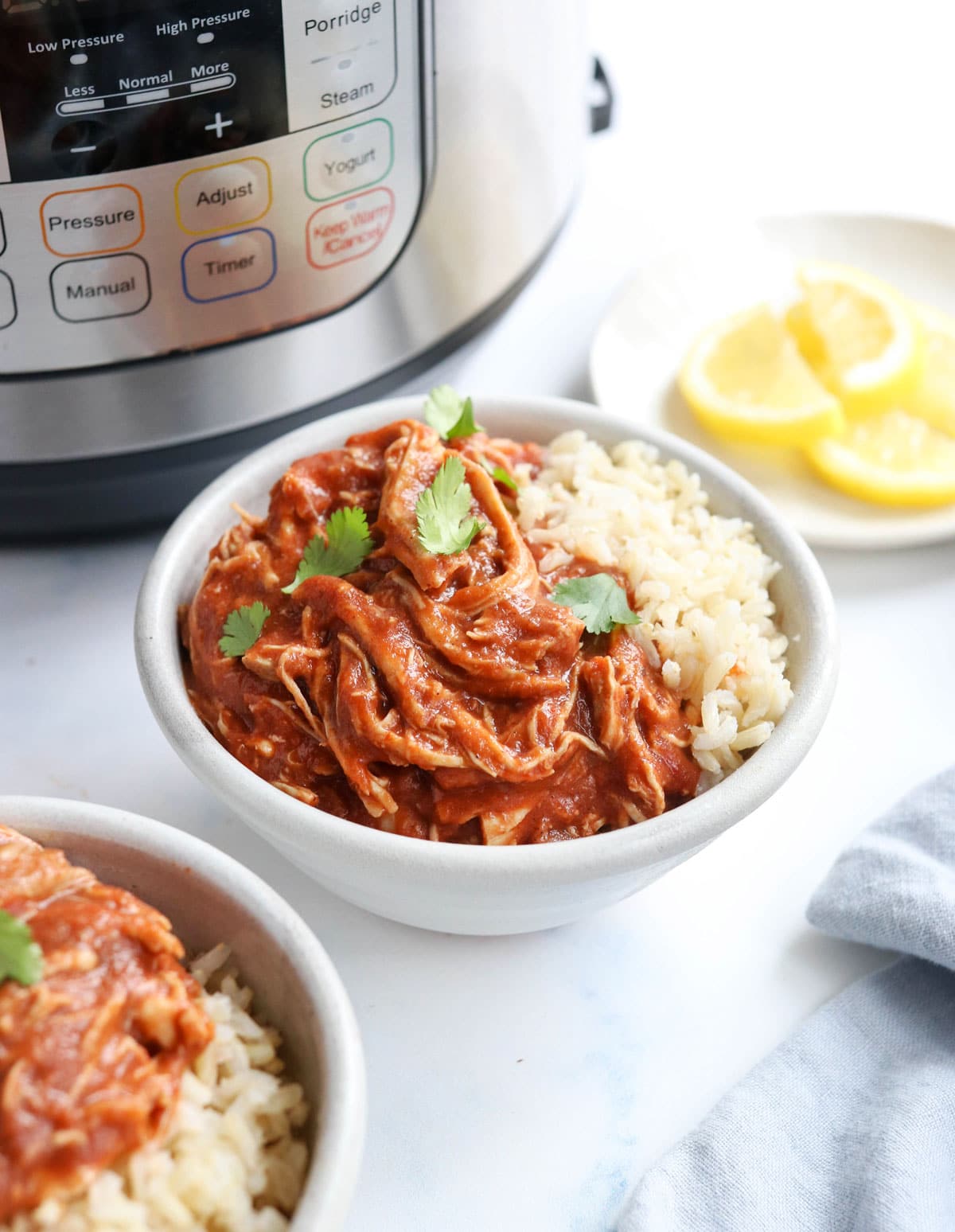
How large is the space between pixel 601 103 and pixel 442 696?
943 millimetres

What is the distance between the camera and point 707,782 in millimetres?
868

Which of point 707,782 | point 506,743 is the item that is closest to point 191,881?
point 506,743

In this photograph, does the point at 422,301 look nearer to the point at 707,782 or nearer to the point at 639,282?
the point at 639,282

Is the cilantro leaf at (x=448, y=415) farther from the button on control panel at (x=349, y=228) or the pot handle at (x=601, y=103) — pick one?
the pot handle at (x=601, y=103)

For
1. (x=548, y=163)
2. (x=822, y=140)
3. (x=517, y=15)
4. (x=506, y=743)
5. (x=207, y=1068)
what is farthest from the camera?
(x=822, y=140)

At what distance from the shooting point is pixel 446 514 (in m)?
0.89

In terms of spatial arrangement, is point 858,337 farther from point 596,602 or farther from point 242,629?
point 242,629

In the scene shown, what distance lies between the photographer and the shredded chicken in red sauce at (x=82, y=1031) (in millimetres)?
606

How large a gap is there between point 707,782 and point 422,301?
19.9 inches

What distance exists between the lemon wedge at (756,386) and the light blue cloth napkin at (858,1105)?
0.46 m

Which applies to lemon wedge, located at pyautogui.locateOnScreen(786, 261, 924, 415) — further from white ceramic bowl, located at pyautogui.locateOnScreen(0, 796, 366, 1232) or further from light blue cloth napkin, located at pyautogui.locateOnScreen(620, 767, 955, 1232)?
white ceramic bowl, located at pyautogui.locateOnScreen(0, 796, 366, 1232)

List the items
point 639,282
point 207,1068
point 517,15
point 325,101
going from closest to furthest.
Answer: point 207,1068
point 325,101
point 517,15
point 639,282

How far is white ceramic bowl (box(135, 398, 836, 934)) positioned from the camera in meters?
0.77

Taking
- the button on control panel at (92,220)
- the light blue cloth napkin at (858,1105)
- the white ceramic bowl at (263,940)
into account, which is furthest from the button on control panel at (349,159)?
the light blue cloth napkin at (858,1105)
